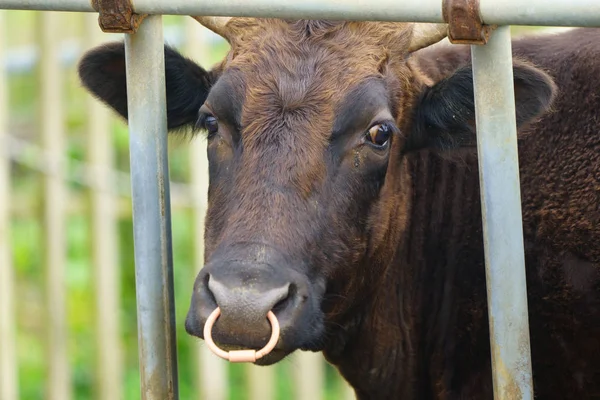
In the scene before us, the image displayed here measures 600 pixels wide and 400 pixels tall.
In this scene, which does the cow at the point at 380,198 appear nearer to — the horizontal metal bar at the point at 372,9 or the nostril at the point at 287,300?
the nostril at the point at 287,300

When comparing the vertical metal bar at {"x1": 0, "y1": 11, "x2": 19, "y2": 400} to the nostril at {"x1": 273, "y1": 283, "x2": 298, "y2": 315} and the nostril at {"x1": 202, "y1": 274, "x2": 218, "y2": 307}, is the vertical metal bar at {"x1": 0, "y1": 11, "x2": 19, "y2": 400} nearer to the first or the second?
the nostril at {"x1": 202, "y1": 274, "x2": 218, "y2": 307}

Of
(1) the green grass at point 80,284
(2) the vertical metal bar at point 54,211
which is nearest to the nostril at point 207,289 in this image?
(2) the vertical metal bar at point 54,211

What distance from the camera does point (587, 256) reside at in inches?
147

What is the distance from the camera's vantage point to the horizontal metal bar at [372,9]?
2494mm

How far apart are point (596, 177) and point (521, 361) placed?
3.96ft

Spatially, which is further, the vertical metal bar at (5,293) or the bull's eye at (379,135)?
the vertical metal bar at (5,293)

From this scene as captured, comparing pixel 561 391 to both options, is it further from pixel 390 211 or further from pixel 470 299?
pixel 390 211

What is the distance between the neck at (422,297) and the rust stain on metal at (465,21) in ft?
4.57

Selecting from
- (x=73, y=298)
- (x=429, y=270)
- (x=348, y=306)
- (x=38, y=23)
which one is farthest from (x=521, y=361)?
(x=73, y=298)

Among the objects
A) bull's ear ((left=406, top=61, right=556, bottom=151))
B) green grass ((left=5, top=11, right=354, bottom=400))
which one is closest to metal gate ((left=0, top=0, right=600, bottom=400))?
bull's ear ((left=406, top=61, right=556, bottom=151))

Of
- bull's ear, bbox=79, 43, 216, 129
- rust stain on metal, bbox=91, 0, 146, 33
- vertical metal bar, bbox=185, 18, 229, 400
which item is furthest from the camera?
vertical metal bar, bbox=185, 18, 229, 400

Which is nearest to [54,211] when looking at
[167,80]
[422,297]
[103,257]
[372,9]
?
[103,257]

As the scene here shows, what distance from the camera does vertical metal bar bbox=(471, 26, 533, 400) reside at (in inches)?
108

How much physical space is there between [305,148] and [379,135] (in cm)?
32
